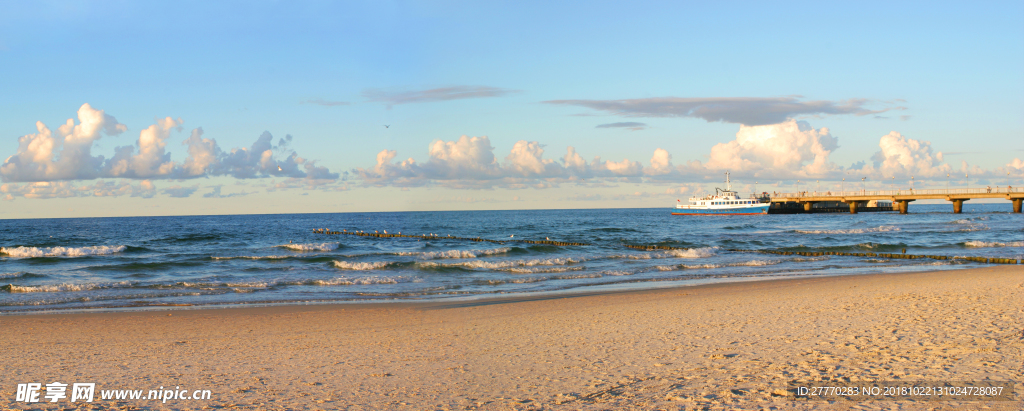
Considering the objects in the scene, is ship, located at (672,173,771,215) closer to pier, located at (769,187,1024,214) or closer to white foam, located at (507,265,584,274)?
pier, located at (769,187,1024,214)

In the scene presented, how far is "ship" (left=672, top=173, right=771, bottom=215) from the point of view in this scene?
101938 millimetres

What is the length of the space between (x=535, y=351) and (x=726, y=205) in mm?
102855

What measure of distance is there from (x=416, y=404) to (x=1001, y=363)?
6418 mm

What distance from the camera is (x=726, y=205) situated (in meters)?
105

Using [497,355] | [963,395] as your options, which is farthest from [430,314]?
[963,395]

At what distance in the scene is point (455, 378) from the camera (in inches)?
276

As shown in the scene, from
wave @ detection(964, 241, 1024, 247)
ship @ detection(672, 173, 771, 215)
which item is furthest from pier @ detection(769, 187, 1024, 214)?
wave @ detection(964, 241, 1024, 247)

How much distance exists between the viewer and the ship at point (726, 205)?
334 feet

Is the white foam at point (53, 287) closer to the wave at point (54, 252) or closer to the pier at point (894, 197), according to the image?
the wave at point (54, 252)

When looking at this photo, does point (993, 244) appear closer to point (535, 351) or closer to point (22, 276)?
point (535, 351)

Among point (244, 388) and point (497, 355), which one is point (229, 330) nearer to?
point (244, 388)

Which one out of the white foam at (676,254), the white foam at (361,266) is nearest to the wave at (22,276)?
the white foam at (361,266)

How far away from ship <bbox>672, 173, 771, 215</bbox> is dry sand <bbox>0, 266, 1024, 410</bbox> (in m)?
92.9

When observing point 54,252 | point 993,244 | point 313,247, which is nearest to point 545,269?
point 313,247
